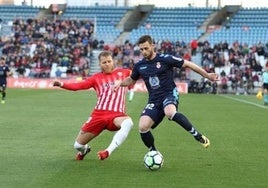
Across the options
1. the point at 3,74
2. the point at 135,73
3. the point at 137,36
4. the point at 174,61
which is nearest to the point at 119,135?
the point at 135,73

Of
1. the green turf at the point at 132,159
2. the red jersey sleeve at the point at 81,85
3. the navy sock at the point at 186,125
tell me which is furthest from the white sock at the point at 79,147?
the navy sock at the point at 186,125

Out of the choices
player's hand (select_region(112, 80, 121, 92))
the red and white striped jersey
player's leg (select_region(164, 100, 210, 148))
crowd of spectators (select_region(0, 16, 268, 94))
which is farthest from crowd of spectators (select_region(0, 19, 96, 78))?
player's leg (select_region(164, 100, 210, 148))

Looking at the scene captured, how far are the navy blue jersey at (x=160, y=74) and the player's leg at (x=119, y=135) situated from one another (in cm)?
56

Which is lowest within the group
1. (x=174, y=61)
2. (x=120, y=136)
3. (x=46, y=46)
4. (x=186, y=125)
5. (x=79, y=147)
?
(x=46, y=46)

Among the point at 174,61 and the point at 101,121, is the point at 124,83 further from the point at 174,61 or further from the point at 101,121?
the point at 174,61

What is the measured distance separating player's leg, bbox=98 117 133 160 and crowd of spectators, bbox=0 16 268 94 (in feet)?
120

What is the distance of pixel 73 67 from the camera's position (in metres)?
50.9

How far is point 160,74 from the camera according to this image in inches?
402

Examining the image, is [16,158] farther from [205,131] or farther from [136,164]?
[205,131]

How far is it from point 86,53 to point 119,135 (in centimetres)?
4289

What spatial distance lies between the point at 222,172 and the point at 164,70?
1.83 metres

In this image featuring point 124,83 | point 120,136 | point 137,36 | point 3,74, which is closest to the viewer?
point 120,136

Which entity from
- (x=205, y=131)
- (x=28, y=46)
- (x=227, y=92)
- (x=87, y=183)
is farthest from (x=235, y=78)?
(x=87, y=183)

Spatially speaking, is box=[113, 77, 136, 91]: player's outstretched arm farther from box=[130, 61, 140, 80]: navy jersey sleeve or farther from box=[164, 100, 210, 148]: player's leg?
box=[164, 100, 210, 148]: player's leg
